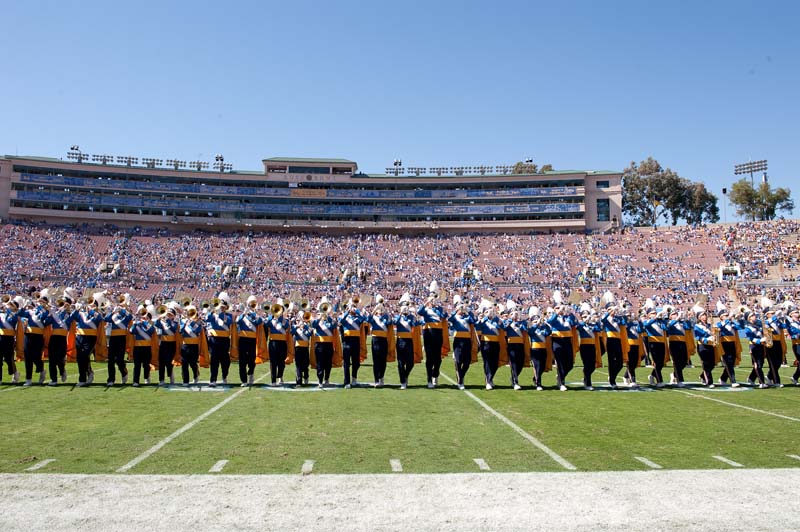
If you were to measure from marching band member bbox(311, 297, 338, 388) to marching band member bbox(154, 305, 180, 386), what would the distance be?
2.90 metres

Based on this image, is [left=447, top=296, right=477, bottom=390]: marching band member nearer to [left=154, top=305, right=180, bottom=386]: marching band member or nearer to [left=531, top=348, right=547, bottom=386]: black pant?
[left=531, top=348, right=547, bottom=386]: black pant

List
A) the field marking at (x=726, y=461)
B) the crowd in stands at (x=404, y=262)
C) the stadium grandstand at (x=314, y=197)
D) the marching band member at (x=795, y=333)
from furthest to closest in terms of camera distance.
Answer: the stadium grandstand at (x=314, y=197)
the crowd in stands at (x=404, y=262)
the marching band member at (x=795, y=333)
the field marking at (x=726, y=461)

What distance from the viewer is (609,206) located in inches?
2591

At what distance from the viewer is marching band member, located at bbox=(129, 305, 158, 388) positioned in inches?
513

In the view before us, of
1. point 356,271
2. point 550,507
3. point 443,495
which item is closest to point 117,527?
point 443,495

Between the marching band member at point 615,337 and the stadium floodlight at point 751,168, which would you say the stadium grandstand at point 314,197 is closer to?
the stadium floodlight at point 751,168

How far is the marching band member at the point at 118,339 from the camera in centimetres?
1304

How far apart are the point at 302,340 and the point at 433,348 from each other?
270cm

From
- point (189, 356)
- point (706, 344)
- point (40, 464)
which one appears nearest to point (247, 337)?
point (189, 356)

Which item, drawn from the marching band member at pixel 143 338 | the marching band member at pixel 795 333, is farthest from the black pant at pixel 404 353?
the marching band member at pixel 795 333

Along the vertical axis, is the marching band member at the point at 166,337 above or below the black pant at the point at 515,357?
above

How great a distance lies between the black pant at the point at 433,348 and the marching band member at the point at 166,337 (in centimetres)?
521

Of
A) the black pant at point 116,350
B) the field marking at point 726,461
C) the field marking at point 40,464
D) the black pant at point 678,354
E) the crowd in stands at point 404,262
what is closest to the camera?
the field marking at point 40,464

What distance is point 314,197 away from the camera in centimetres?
6706
